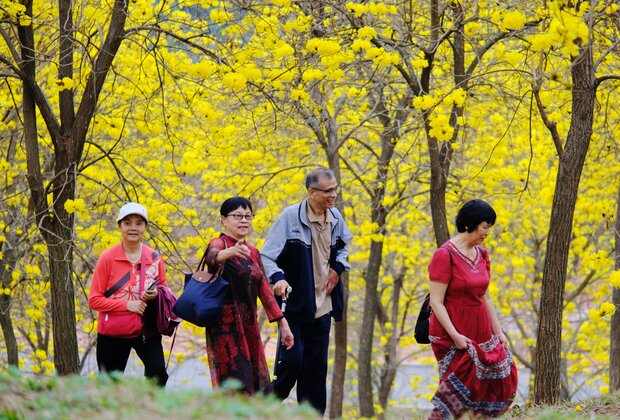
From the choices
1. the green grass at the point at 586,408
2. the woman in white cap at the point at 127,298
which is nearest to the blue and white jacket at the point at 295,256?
the woman in white cap at the point at 127,298

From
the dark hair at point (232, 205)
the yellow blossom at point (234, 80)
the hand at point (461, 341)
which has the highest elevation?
the yellow blossom at point (234, 80)

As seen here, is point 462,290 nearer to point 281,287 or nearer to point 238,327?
point 281,287

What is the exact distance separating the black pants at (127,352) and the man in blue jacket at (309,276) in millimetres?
907

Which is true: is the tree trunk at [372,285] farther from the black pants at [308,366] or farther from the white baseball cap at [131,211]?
the white baseball cap at [131,211]

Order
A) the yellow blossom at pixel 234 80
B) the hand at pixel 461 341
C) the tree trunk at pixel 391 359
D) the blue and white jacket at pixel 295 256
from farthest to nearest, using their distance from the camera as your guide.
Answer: the tree trunk at pixel 391 359
the yellow blossom at pixel 234 80
the blue and white jacket at pixel 295 256
the hand at pixel 461 341

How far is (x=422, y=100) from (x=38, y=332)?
9.94 metres

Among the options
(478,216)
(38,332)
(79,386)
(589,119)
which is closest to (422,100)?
(589,119)

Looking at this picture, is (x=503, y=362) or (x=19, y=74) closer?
(x=503, y=362)

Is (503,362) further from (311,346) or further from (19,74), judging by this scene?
(19,74)

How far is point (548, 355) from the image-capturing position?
8.51m

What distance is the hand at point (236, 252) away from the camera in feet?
21.9

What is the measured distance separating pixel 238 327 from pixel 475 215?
181 centimetres

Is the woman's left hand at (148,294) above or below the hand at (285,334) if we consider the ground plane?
above

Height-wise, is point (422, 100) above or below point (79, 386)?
above
